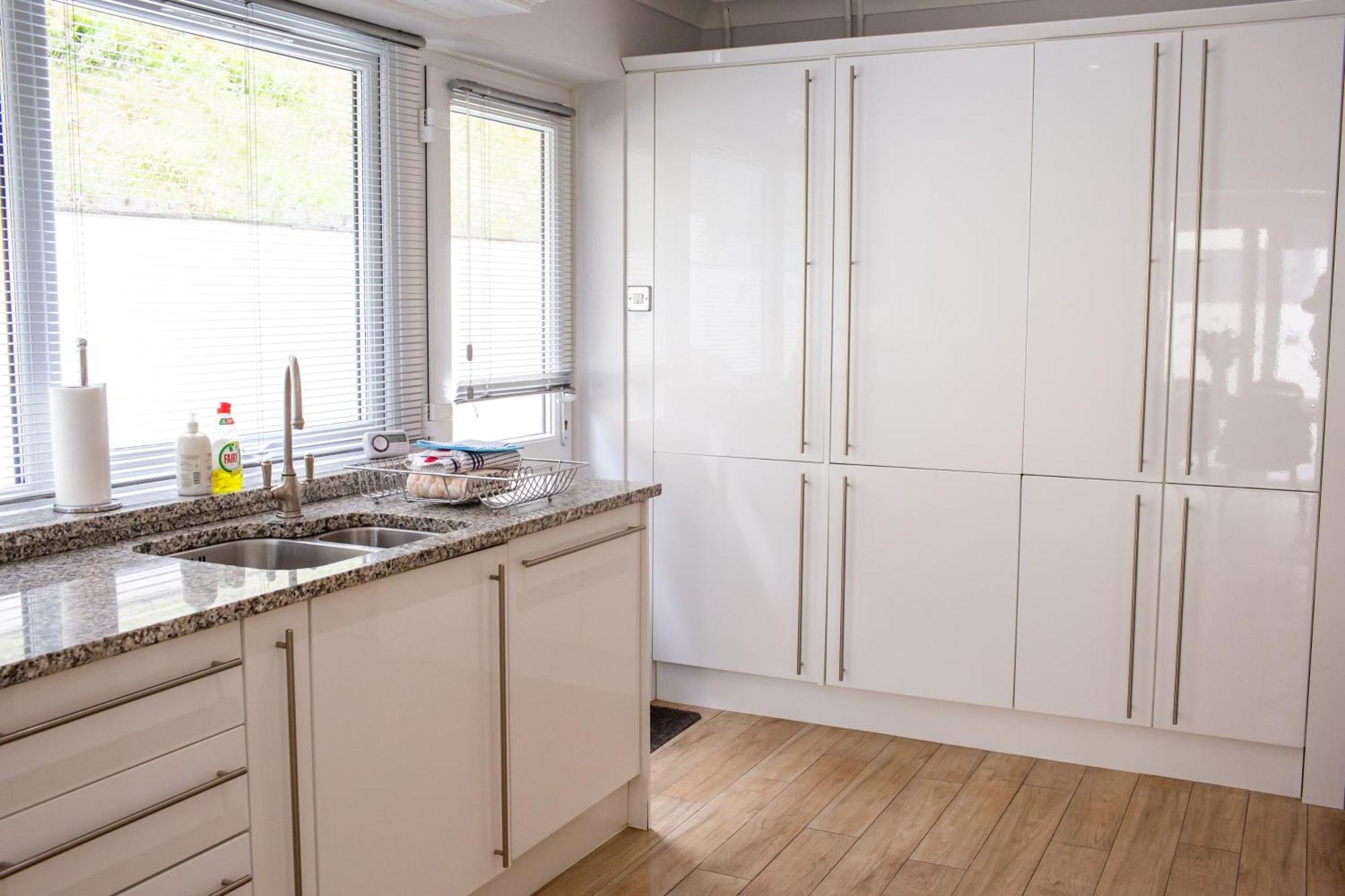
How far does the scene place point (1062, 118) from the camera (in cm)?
336

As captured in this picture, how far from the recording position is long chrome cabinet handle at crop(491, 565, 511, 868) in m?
2.50

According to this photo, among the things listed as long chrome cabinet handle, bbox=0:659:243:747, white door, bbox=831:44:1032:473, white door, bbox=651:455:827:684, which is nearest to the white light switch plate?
white door, bbox=651:455:827:684

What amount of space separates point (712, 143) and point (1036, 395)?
51.0 inches

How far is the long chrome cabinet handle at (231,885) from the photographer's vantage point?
1.86m

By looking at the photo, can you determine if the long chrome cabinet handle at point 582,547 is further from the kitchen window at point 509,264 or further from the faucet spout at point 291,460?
the kitchen window at point 509,264

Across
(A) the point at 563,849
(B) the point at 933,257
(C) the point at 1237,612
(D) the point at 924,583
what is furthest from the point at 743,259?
(A) the point at 563,849

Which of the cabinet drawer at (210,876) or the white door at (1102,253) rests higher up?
the white door at (1102,253)

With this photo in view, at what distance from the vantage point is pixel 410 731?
226 cm

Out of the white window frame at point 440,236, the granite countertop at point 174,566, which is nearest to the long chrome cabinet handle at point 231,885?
the granite countertop at point 174,566

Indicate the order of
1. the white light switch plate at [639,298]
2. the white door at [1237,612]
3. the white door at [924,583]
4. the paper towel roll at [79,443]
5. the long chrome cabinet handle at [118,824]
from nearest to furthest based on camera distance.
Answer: the long chrome cabinet handle at [118,824] → the paper towel roll at [79,443] → the white door at [1237,612] → the white door at [924,583] → the white light switch plate at [639,298]

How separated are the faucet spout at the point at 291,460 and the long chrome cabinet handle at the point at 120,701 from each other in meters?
0.76

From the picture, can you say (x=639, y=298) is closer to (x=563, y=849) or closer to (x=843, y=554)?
(x=843, y=554)

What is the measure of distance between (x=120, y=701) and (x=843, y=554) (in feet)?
8.05

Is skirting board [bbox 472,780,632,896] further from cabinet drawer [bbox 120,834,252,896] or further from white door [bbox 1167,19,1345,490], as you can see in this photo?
white door [bbox 1167,19,1345,490]
